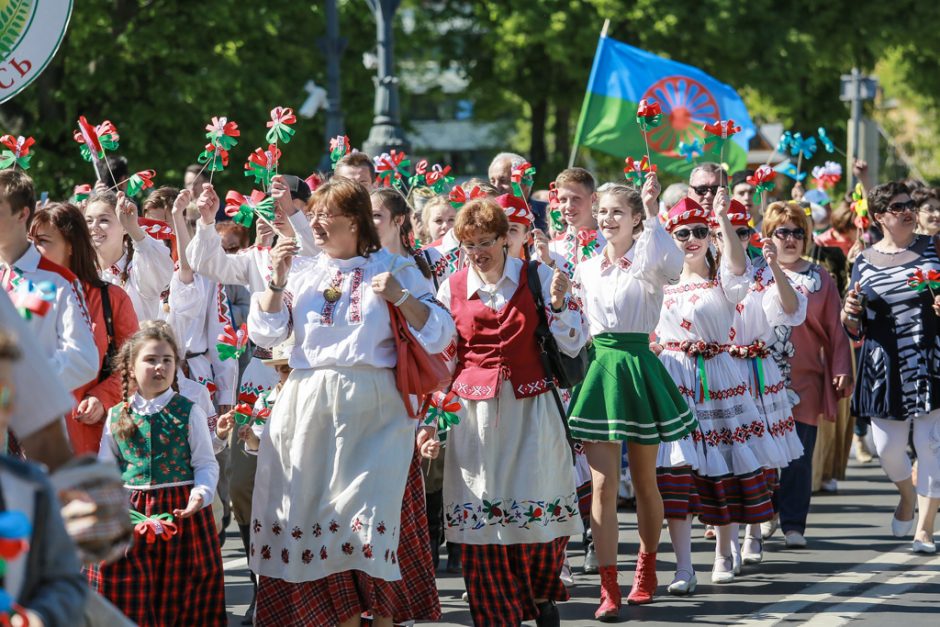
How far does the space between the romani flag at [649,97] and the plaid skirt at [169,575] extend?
9.35 meters

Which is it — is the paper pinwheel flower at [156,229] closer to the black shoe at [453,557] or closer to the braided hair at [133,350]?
the braided hair at [133,350]

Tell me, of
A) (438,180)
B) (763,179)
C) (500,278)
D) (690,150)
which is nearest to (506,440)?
(500,278)

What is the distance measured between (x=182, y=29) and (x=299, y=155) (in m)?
5.14

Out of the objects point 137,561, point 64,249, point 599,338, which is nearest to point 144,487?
point 137,561

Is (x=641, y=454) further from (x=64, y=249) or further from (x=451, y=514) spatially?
(x=64, y=249)

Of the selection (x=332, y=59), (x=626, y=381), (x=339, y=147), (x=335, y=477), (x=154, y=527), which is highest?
(x=332, y=59)

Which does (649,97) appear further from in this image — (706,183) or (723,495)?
A: (723,495)

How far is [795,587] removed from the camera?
27.0 feet

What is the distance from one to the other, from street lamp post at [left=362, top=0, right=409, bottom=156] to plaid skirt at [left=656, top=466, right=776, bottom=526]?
7.39m

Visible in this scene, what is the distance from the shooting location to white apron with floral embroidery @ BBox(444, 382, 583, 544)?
6.73 meters

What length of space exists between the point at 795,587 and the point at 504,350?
8.14ft

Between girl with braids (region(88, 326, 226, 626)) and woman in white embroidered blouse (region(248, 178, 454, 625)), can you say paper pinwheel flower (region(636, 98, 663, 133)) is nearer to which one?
woman in white embroidered blouse (region(248, 178, 454, 625))

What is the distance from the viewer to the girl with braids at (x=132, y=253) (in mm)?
7864

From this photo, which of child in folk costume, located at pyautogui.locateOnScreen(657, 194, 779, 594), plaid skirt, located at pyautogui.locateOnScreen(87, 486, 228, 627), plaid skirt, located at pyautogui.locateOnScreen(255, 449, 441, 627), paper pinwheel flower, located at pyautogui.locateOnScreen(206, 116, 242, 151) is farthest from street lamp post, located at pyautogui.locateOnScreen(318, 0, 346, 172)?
plaid skirt, located at pyautogui.locateOnScreen(87, 486, 228, 627)
